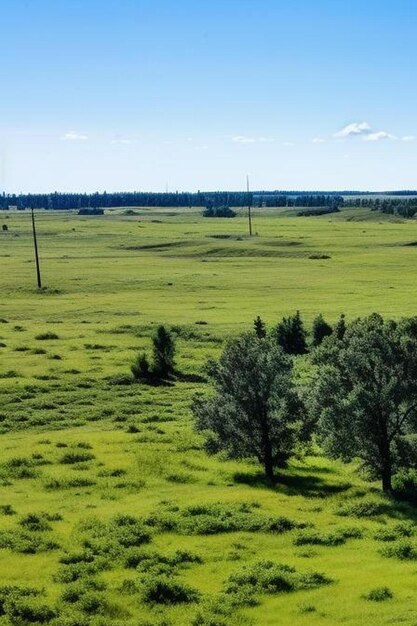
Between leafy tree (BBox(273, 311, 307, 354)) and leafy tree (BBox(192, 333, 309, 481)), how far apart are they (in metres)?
38.1

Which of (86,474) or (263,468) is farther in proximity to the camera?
(263,468)

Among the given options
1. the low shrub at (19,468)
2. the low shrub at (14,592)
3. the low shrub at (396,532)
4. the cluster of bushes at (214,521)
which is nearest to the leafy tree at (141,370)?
the low shrub at (19,468)

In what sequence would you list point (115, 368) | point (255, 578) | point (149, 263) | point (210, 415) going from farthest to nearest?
point (149, 263)
point (115, 368)
point (210, 415)
point (255, 578)

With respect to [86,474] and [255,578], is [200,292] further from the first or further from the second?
[255,578]

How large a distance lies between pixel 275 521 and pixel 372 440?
9409 mm

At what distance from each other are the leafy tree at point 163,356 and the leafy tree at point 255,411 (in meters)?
24.3

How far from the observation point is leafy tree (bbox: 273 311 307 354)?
297 ft

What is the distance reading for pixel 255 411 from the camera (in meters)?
50.9

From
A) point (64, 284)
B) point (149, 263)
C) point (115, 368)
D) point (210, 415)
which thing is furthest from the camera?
point (149, 263)

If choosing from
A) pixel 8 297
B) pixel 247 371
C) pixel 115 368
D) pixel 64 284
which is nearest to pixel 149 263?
pixel 64 284

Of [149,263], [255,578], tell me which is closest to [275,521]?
[255,578]

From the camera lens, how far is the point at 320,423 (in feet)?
155

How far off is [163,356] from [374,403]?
3442cm

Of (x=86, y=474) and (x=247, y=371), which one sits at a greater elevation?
(x=247, y=371)
